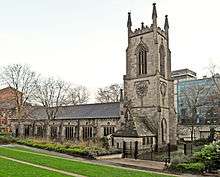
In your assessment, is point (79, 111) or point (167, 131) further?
point (79, 111)

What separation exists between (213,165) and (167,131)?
20.8 metres

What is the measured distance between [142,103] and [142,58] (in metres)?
6.60

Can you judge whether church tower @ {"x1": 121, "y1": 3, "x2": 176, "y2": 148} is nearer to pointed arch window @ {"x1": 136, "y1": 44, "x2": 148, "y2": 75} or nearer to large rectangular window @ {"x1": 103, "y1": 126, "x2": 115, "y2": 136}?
pointed arch window @ {"x1": 136, "y1": 44, "x2": 148, "y2": 75}

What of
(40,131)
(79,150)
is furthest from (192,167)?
(40,131)

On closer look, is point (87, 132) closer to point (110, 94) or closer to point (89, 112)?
point (89, 112)

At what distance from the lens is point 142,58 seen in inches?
1742

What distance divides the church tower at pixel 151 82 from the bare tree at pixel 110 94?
31714 mm

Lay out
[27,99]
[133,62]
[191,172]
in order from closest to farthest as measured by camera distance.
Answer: [191,172]
[133,62]
[27,99]

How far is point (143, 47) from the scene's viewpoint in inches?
1734

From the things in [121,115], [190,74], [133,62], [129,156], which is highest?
[190,74]

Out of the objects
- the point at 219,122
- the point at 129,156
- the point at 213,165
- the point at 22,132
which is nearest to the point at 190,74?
the point at 219,122

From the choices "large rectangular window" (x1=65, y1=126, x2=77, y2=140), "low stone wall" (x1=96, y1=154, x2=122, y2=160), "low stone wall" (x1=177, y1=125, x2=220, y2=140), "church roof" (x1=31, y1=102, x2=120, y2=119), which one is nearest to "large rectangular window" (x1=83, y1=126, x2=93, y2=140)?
"church roof" (x1=31, y1=102, x2=120, y2=119)

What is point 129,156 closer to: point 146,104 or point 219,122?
point 146,104

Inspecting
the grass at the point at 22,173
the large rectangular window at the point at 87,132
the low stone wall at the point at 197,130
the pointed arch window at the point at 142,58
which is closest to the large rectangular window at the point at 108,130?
the large rectangular window at the point at 87,132
